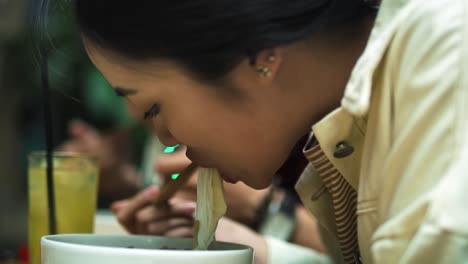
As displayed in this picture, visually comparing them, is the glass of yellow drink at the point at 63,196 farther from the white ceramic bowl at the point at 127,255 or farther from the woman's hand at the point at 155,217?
the white ceramic bowl at the point at 127,255

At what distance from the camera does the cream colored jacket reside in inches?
22.3

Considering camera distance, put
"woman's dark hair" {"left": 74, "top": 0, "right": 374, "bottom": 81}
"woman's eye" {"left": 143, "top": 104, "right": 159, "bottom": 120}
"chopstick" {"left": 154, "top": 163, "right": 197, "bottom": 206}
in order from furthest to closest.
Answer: "chopstick" {"left": 154, "top": 163, "right": 197, "bottom": 206} → "woman's eye" {"left": 143, "top": 104, "right": 159, "bottom": 120} → "woman's dark hair" {"left": 74, "top": 0, "right": 374, "bottom": 81}

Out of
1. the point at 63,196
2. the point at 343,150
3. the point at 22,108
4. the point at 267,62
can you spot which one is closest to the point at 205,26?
the point at 267,62

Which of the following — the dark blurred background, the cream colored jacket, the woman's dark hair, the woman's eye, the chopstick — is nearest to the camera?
the cream colored jacket

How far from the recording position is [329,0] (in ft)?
2.43

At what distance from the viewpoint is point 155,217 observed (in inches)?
42.4

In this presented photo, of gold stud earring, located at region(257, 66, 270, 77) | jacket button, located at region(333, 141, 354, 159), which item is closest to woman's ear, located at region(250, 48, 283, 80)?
gold stud earring, located at region(257, 66, 270, 77)

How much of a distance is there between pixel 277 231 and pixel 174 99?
0.69m

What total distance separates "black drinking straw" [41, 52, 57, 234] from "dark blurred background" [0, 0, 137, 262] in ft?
4.91

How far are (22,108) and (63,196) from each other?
2.04 meters

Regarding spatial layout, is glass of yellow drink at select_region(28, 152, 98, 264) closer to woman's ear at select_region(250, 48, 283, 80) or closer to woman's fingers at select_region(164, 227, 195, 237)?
woman's fingers at select_region(164, 227, 195, 237)

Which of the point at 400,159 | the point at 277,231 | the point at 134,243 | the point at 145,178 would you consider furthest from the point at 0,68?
the point at 400,159

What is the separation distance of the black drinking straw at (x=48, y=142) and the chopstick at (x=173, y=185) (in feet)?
0.50

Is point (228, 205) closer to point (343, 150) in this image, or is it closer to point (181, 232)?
point (181, 232)
